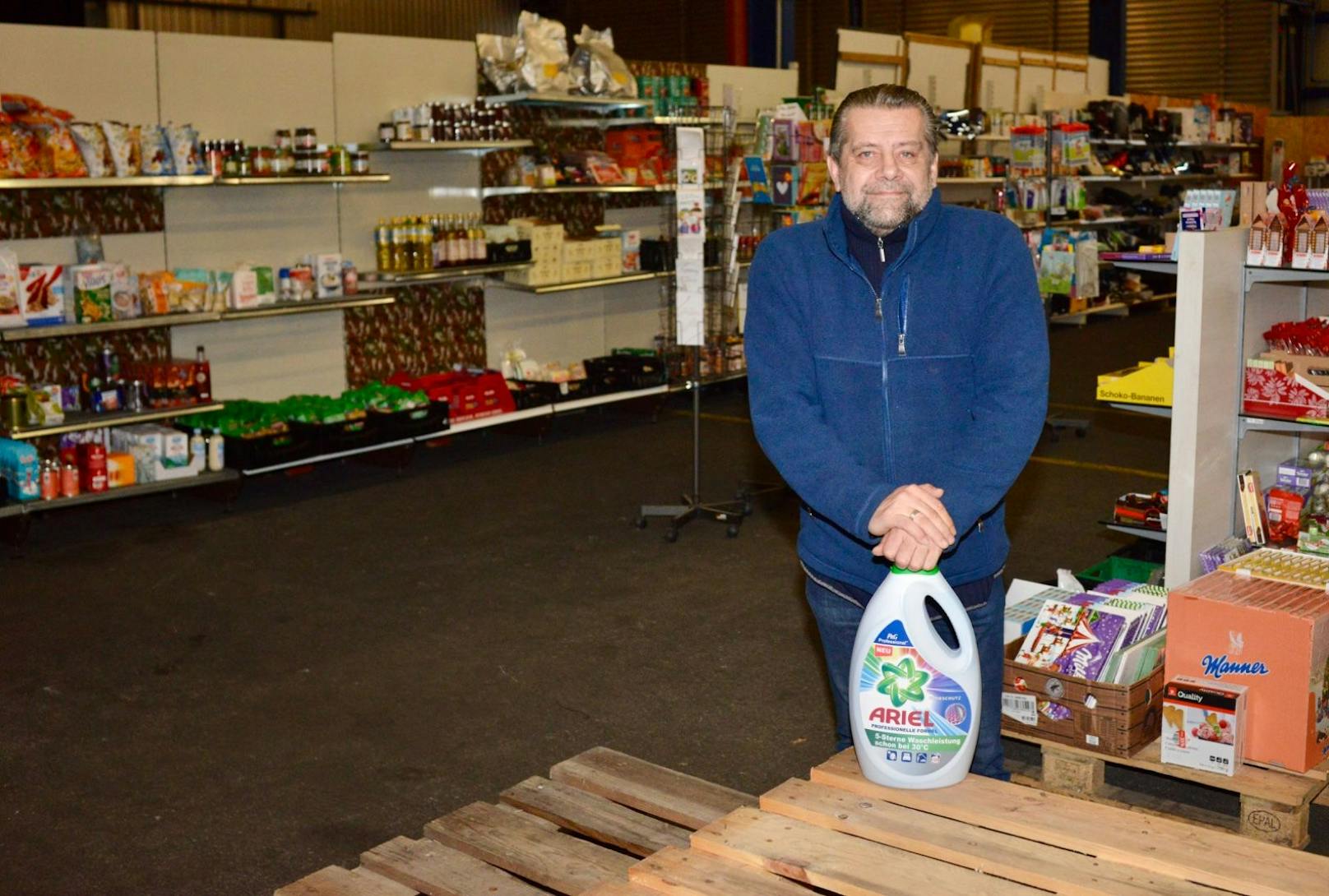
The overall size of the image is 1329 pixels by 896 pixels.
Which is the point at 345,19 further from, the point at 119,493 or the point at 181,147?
the point at 119,493

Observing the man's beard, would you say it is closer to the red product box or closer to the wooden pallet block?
the wooden pallet block

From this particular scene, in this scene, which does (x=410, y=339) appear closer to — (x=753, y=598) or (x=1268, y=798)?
(x=753, y=598)

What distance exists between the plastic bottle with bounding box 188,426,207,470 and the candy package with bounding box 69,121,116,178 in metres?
1.31

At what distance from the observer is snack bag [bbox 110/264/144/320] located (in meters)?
6.60

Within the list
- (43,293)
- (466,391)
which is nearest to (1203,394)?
(466,391)

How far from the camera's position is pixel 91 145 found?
6.43 m

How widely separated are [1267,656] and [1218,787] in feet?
1.16

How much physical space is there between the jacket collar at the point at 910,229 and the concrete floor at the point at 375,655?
6.16ft

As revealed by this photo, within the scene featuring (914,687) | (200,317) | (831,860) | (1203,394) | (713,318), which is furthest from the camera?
(713,318)

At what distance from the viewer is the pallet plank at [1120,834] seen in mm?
1930

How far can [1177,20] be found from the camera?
1770cm

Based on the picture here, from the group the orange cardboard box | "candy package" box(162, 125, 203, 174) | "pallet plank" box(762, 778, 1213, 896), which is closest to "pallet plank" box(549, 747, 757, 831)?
"pallet plank" box(762, 778, 1213, 896)

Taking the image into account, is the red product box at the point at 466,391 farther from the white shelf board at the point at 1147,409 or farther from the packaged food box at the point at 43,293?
the white shelf board at the point at 1147,409

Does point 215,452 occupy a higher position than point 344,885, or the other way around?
point 215,452
